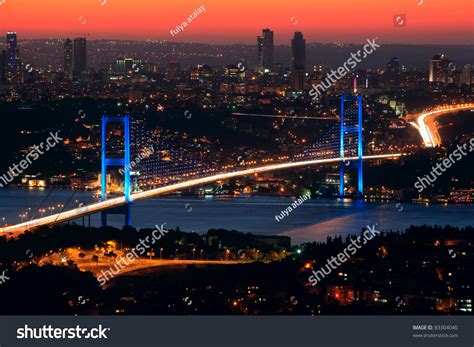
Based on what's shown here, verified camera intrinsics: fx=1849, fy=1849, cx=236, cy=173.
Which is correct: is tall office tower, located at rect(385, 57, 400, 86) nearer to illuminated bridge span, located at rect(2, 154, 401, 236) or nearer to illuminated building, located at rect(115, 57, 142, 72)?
illuminated building, located at rect(115, 57, 142, 72)

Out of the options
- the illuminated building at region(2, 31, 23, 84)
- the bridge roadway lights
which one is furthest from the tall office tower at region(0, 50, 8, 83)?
the bridge roadway lights

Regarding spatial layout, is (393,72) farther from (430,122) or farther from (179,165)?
(179,165)

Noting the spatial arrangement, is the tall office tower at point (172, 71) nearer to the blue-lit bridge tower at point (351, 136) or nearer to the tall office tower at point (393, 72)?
the tall office tower at point (393, 72)

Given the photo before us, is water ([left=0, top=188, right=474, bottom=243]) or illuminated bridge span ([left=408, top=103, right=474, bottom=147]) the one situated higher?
illuminated bridge span ([left=408, top=103, right=474, bottom=147])

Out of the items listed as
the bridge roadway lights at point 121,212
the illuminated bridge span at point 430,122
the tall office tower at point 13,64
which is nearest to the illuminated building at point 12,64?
the tall office tower at point 13,64

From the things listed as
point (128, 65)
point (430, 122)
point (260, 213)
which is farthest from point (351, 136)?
point (128, 65)

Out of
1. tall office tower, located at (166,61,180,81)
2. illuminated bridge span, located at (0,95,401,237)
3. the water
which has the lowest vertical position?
the water
